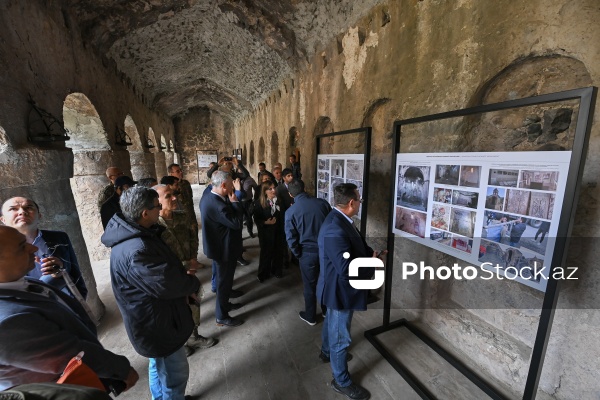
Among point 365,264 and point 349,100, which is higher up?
point 349,100

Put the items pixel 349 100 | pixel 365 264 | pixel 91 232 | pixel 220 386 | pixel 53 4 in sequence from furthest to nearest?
pixel 91 232, pixel 349 100, pixel 53 4, pixel 220 386, pixel 365 264

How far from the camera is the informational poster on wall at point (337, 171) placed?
336 cm

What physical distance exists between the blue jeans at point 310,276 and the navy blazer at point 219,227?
2.89 ft

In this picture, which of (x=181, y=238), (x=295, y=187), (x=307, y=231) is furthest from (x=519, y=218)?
(x=181, y=238)

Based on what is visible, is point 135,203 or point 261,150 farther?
point 261,150

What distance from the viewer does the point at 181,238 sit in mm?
3125

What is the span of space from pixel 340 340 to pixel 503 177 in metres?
1.81

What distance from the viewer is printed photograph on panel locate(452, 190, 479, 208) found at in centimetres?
192

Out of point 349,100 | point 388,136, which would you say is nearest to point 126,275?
point 388,136

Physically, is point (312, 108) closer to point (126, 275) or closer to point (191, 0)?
point (191, 0)

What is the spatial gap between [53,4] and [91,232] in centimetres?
367

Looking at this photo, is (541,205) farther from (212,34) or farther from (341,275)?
(212,34)

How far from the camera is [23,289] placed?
121 cm

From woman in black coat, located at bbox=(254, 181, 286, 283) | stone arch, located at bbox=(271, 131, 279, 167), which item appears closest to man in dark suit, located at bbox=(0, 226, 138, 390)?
woman in black coat, located at bbox=(254, 181, 286, 283)
